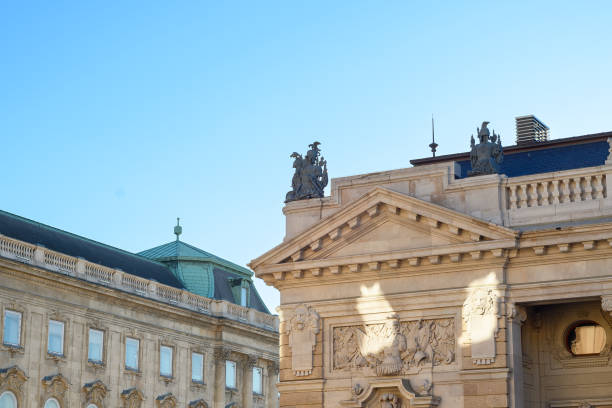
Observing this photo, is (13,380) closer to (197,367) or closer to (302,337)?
(197,367)

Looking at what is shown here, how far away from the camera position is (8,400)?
5400 cm

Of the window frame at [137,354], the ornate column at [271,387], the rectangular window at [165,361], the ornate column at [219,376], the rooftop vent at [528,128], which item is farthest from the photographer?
the ornate column at [271,387]

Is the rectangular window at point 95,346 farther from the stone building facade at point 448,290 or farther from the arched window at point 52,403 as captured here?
the stone building facade at point 448,290

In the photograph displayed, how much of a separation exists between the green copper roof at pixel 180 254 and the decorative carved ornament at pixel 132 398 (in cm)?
1228

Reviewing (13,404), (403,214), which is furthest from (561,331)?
(13,404)

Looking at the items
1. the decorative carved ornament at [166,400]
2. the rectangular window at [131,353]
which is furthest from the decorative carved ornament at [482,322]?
the decorative carved ornament at [166,400]

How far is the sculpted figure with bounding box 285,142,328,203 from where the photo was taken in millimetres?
34031

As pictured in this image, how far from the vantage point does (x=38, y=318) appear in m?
55.7

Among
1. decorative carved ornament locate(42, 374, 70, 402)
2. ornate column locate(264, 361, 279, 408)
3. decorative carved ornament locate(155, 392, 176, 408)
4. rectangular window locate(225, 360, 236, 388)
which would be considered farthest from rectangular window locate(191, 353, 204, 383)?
decorative carved ornament locate(42, 374, 70, 402)

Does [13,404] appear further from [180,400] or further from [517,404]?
[517,404]

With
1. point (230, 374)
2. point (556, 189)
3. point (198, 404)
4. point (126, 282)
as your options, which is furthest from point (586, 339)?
point (230, 374)

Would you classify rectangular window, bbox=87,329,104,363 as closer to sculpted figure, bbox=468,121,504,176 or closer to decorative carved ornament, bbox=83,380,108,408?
decorative carved ornament, bbox=83,380,108,408

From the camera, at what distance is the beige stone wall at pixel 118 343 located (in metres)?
55.0

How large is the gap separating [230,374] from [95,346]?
13662 mm
